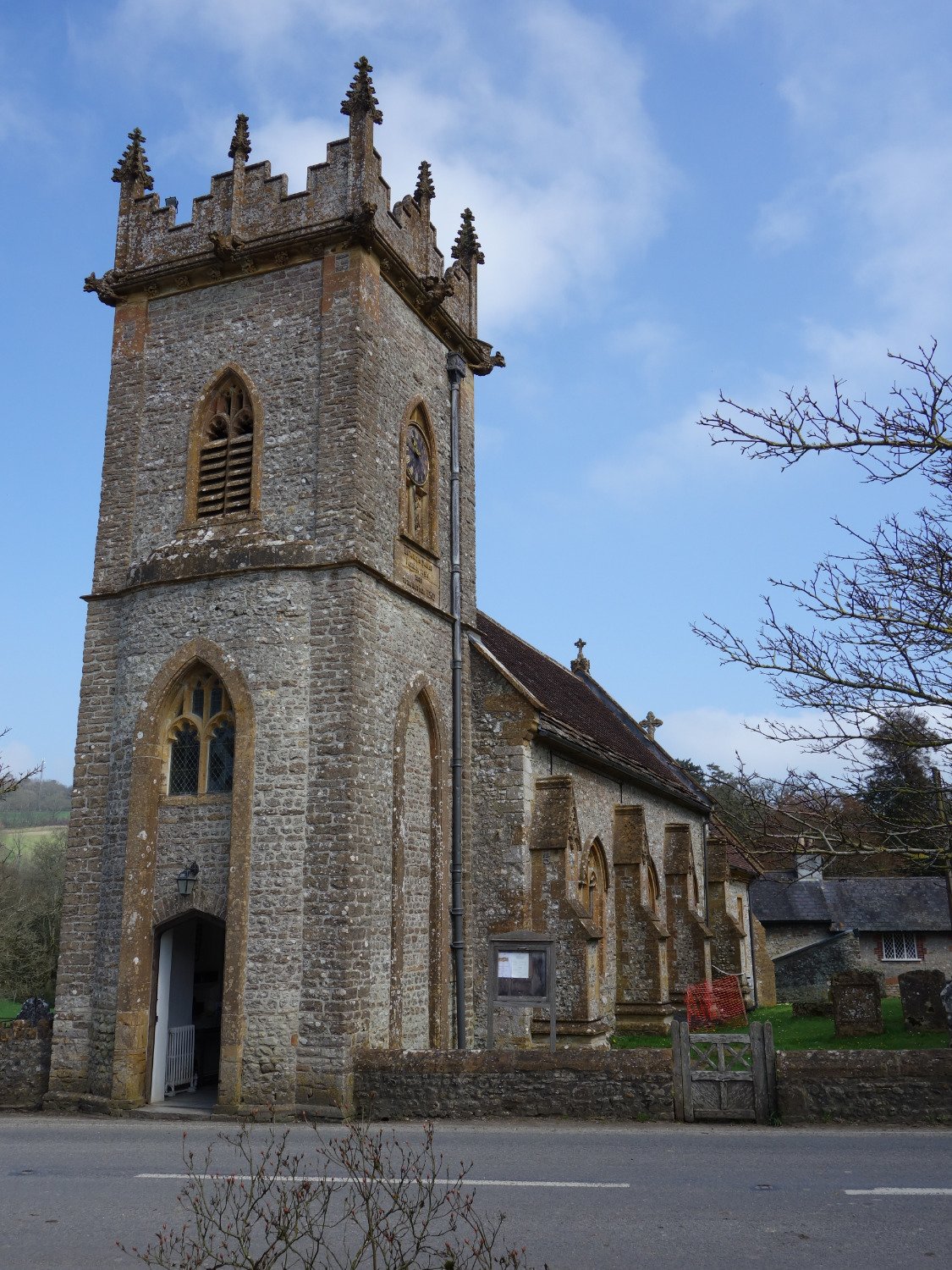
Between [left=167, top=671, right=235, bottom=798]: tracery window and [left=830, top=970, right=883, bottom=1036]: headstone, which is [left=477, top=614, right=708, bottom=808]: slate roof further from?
[left=830, top=970, right=883, bottom=1036]: headstone

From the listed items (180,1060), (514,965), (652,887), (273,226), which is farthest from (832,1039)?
(273,226)

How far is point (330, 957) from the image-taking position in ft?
41.4

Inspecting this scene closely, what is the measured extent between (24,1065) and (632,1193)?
31.5ft

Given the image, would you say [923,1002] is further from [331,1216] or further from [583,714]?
[331,1216]

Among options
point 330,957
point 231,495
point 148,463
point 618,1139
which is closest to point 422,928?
point 330,957

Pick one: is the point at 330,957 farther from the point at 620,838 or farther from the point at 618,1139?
the point at 620,838

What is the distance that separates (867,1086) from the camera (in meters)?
11.1

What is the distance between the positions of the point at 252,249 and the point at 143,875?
9375mm

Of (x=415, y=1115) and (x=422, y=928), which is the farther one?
(x=422, y=928)

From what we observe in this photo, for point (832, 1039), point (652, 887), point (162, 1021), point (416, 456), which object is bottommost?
point (832, 1039)

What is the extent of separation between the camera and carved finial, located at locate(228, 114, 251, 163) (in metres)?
16.2

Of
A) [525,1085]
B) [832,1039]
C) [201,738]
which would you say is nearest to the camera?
[525,1085]

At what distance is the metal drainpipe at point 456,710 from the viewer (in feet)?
51.0

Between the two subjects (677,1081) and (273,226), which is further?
(273,226)
